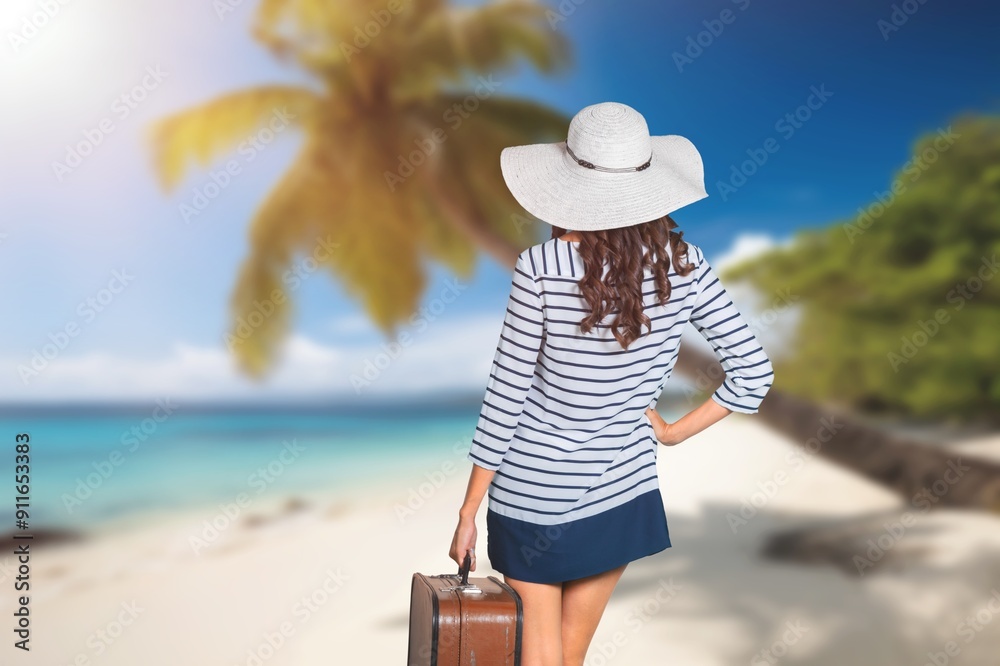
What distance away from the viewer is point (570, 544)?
1.70 m

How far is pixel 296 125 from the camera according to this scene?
4.27 m

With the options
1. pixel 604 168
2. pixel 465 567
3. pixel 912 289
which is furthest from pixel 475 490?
pixel 912 289

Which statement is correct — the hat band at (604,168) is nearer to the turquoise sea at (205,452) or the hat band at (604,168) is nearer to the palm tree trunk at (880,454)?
the turquoise sea at (205,452)

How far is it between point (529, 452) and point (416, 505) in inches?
112

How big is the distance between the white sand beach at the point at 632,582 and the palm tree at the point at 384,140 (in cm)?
75

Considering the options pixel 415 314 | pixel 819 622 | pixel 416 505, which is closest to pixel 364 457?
pixel 416 505

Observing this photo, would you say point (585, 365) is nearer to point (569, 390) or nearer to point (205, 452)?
point (569, 390)

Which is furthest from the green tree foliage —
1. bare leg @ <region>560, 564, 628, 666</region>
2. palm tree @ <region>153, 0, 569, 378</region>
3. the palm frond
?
bare leg @ <region>560, 564, 628, 666</region>

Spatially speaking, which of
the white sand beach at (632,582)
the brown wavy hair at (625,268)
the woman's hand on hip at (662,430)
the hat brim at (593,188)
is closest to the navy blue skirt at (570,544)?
the woman's hand on hip at (662,430)

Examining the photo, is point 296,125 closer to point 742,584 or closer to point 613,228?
point 742,584

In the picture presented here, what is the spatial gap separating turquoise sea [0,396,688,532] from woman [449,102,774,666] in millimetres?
2627

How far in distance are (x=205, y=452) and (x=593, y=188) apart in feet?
9.45

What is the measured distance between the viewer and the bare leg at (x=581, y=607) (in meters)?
1.78

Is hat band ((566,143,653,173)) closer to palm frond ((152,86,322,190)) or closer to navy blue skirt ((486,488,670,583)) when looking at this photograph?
navy blue skirt ((486,488,670,583))
